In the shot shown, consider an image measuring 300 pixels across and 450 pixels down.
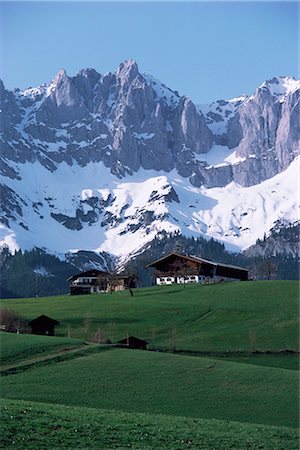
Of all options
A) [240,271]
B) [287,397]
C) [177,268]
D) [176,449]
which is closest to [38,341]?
[287,397]

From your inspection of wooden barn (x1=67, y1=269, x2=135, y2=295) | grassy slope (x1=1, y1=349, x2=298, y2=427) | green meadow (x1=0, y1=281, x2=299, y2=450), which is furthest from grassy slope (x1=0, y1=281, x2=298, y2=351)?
wooden barn (x1=67, y1=269, x2=135, y2=295)

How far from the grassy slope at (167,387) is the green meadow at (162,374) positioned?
0.07 meters

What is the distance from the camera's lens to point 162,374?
6069 centimetres

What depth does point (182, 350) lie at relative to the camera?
271ft

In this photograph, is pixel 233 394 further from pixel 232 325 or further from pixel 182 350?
pixel 232 325

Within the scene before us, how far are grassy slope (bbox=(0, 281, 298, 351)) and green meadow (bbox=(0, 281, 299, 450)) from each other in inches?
5.5

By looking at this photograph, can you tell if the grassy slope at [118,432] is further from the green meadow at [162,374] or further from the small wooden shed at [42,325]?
the small wooden shed at [42,325]

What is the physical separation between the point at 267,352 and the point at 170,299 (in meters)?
37.7

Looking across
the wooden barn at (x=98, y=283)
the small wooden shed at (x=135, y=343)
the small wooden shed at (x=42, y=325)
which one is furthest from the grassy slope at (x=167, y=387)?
the wooden barn at (x=98, y=283)

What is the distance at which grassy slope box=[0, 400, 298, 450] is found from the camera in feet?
109

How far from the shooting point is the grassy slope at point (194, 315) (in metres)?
90.4

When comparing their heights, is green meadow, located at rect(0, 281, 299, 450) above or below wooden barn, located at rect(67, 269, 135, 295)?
below

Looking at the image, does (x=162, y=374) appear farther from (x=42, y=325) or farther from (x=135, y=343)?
(x=42, y=325)

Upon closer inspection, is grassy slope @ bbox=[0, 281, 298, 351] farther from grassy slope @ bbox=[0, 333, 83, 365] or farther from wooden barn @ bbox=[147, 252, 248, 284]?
wooden barn @ bbox=[147, 252, 248, 284]
